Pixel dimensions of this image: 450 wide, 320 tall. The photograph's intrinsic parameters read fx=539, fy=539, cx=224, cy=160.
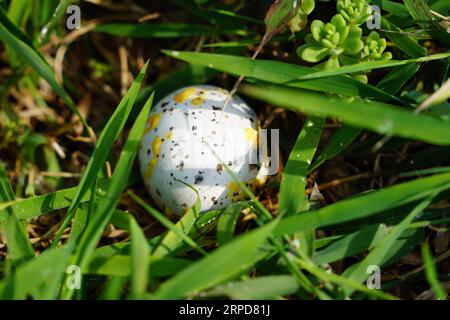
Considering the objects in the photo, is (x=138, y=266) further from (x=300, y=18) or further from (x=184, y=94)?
(x=300, y=18)

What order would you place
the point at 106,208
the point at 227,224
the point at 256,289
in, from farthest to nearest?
the point at 227,224, the point at 106,208, the point at 256,289

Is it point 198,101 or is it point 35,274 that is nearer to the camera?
point 35,274

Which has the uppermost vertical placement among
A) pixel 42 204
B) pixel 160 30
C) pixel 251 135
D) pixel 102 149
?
pixel 160 30

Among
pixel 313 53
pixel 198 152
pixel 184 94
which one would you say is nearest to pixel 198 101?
pixel 184 94

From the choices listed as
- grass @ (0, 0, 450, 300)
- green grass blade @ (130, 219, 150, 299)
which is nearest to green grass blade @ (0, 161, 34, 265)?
grass @ (0, 0, 450, 300)

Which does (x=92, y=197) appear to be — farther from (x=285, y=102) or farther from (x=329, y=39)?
(x=329, y=39)

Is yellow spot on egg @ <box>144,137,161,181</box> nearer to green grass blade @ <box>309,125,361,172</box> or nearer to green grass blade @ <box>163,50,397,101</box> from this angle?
green grass blade @ <box>163,50,397,101</box>

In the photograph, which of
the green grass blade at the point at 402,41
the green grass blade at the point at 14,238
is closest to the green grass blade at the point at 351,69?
the green grass blade at the point at 402,41
